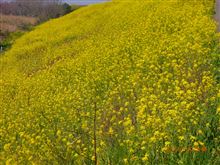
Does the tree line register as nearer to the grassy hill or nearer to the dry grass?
the dry grass

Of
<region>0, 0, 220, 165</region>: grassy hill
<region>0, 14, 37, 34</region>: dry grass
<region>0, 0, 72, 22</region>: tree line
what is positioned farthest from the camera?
<region>0, 0, 72, 22</region>: tree line

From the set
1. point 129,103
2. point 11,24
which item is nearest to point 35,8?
point 11,24

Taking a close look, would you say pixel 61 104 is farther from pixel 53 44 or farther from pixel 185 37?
pixel 53 44

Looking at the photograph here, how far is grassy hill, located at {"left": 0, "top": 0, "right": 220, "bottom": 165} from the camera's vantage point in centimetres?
651

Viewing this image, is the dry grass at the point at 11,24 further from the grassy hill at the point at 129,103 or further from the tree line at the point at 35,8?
the grassy hill at the point at 129,103

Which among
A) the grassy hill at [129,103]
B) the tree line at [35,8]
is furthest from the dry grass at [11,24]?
the grassy hill at [129,103]

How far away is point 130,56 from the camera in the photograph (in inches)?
567

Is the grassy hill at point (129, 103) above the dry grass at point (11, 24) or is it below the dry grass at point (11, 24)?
above

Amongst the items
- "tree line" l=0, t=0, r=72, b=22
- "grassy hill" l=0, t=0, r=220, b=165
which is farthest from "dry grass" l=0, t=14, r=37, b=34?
"grassy hill" l=0, t=0, r=220, b=165

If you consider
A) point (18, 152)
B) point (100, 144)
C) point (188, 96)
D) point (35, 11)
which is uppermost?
point (188, 96)

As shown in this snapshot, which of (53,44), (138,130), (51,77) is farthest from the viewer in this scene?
(53,44)

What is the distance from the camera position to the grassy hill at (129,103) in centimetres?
651

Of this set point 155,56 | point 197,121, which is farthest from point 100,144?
point 155,56

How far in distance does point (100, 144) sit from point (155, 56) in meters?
5.30
